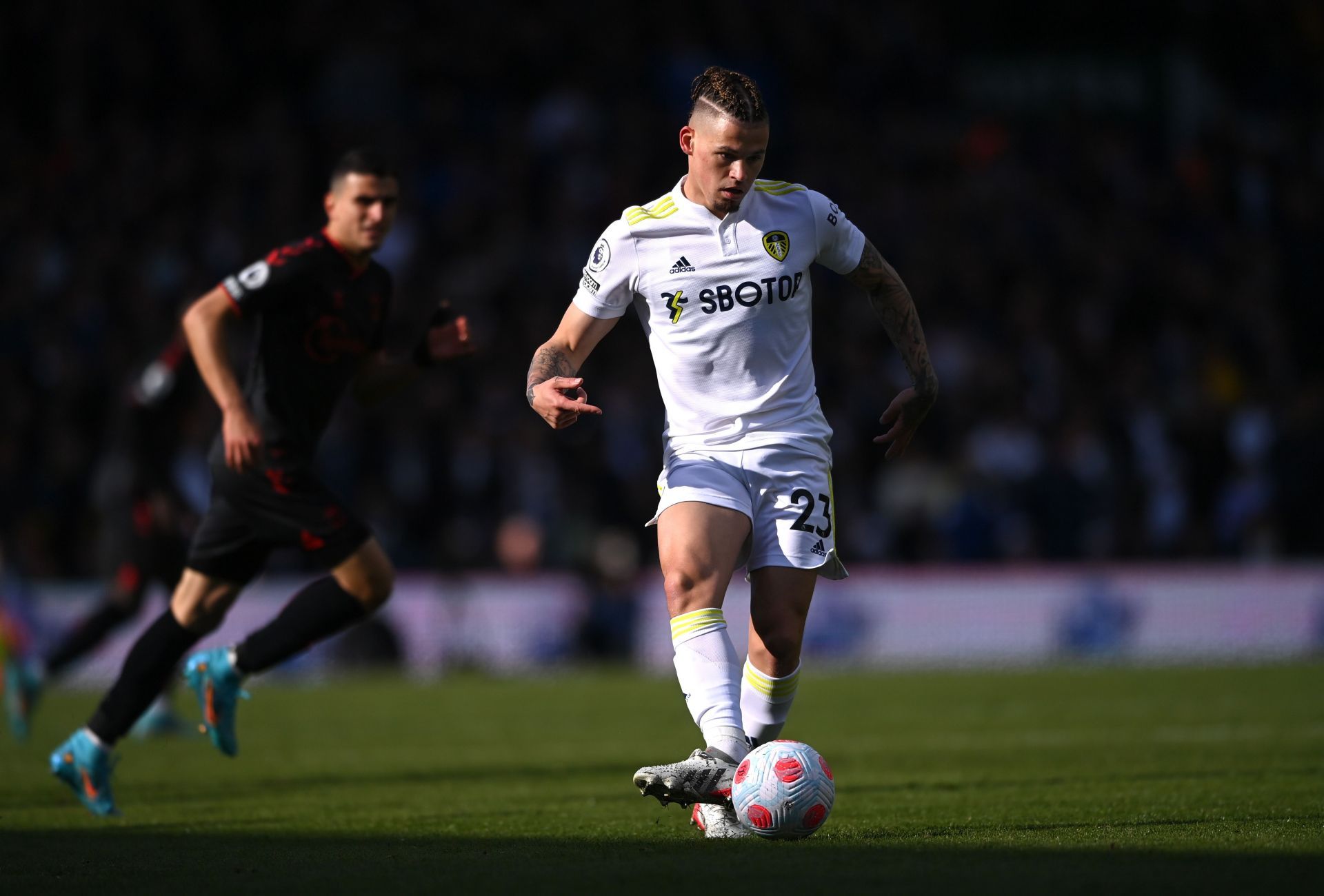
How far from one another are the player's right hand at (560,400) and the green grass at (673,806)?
1327 millimetres

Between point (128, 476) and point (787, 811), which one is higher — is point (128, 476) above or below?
above

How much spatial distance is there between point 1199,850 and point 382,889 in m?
2.27

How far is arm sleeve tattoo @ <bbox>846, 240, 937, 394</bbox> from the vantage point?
5.77m

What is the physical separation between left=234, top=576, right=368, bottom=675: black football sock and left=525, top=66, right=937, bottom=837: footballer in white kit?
196cm

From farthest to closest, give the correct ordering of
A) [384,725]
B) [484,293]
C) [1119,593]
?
[484,293]
[1119,593]
[384,725]

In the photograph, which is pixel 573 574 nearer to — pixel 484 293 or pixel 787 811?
pixel 484 293

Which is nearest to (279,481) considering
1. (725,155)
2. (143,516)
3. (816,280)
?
(725,155)

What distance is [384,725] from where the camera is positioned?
10.5 metres

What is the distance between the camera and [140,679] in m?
6.65

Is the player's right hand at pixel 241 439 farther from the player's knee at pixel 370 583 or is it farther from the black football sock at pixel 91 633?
the black football sock at pixel 91 633

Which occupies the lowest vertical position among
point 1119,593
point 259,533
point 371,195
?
point 1119,593

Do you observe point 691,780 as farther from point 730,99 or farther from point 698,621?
point 730,99

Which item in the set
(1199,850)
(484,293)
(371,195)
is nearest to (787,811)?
(1199,850)

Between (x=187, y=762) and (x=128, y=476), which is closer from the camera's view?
(x=187, y=762)
